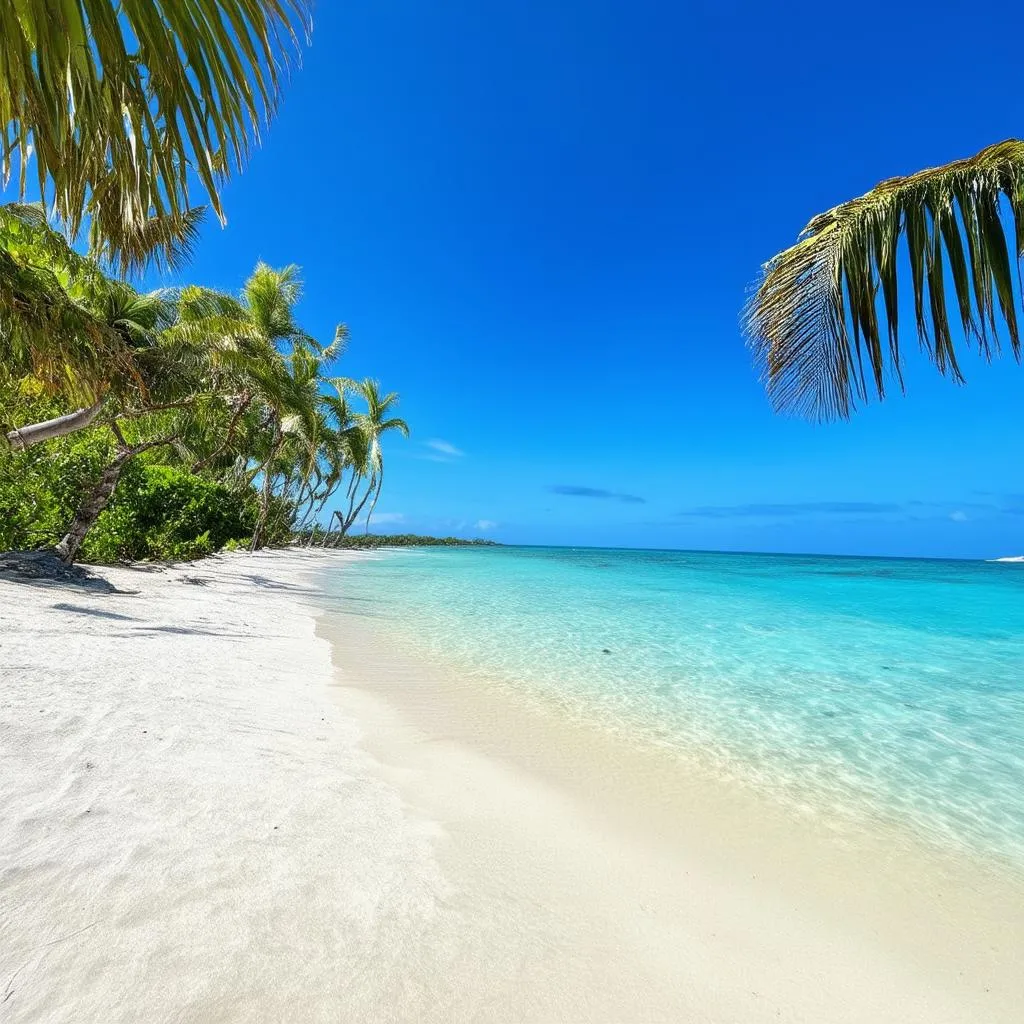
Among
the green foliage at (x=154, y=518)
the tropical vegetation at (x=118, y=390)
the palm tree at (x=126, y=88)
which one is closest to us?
the palm tree at (x=126, y=88)

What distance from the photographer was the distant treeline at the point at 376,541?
42.7 meters

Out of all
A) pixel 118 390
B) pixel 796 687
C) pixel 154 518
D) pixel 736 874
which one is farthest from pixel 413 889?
pixel 154 518

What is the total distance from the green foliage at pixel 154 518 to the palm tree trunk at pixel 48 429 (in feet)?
12.1

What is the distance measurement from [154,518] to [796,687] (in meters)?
14.7

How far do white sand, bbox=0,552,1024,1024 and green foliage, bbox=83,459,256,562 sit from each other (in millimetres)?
9391

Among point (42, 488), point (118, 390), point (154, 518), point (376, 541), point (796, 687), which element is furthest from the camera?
point (376, 541)

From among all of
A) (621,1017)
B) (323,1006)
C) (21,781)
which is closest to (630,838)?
(621,1017)

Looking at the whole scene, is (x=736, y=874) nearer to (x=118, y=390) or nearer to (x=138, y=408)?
(x=118, y=390)

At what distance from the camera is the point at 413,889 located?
1.75 m

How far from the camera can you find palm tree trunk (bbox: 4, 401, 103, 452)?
7186mm

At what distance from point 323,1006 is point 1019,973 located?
2.19 m

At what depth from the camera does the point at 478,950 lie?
1513 millimetres

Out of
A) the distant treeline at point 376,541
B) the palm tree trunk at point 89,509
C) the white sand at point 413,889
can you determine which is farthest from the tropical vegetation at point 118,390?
the distant treeline at point 376,541

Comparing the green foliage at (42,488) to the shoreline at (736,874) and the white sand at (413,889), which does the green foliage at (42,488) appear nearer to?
the white sand at (413,889)
